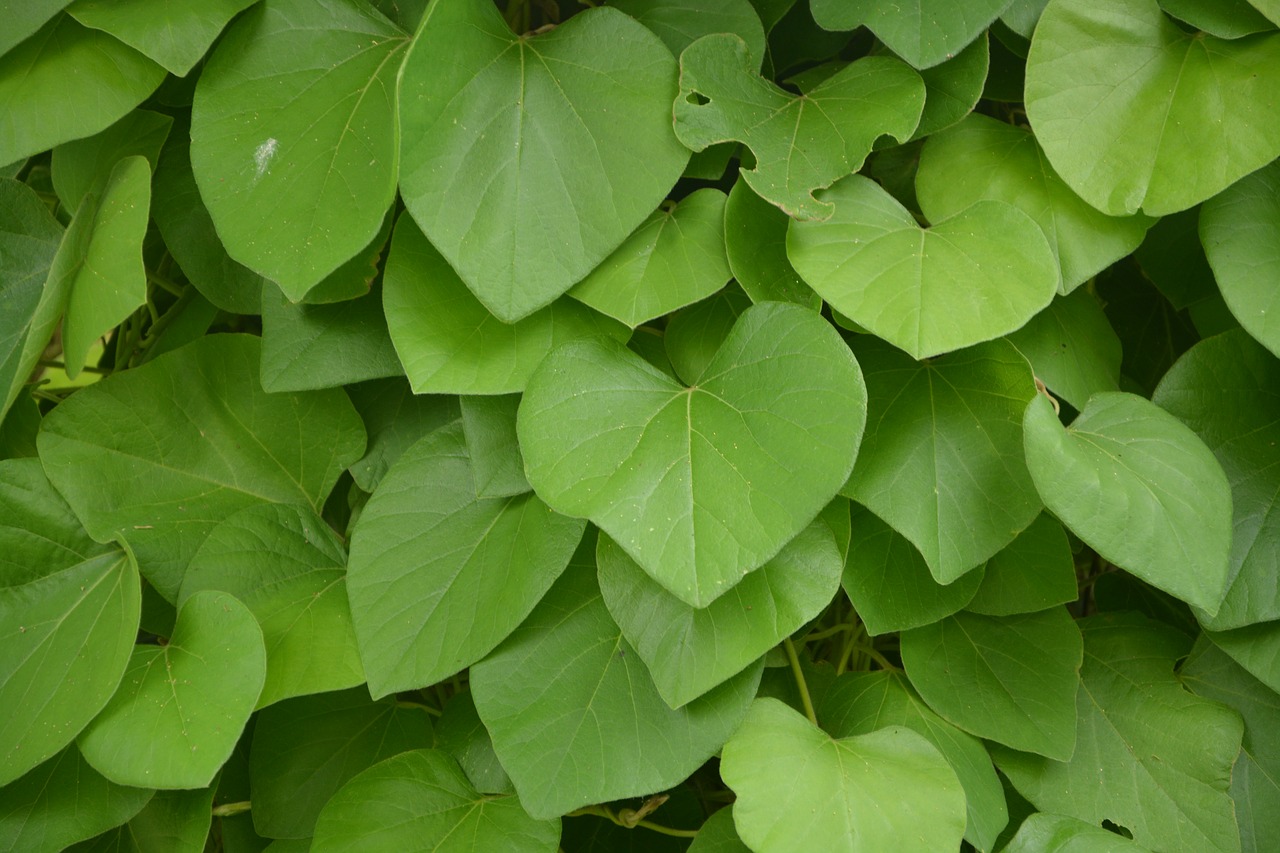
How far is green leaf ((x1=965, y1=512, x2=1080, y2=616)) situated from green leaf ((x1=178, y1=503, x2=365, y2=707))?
0.44 meters

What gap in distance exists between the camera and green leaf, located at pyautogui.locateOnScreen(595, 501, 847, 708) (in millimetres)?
601

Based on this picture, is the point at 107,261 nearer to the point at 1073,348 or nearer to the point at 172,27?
the point at 172,27

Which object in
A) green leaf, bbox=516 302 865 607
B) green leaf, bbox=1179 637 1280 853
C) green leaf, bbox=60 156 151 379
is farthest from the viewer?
green leaf, bbox=1179 637 1280 853

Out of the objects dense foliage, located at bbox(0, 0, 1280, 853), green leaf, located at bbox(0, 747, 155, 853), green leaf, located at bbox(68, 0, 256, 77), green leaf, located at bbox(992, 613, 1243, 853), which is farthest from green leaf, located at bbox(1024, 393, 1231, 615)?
green leaf, located at bbox(0, 747, 155, 853)

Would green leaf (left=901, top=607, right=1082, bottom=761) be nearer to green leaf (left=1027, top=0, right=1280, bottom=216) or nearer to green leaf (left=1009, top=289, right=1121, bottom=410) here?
green leaf (left=1009, top=289, right=1121, bottom=410)

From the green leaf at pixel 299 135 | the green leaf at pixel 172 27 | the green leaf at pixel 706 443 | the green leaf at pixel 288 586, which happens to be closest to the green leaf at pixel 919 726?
the green leaf at pixel 706 443

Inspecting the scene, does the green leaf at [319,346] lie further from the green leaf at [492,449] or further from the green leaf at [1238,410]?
the green leaf at [1238,410]

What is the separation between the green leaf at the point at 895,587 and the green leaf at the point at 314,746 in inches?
14.3

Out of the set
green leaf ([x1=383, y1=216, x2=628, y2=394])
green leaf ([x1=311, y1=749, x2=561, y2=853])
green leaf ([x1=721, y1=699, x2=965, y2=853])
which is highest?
green leaf ([x1=383, y1=216, x2=628, y2=394])

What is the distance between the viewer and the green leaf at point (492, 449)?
657 millimetres

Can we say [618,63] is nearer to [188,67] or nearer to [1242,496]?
[188,67]

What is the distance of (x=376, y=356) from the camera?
0.69m

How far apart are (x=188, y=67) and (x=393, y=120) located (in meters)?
0.14

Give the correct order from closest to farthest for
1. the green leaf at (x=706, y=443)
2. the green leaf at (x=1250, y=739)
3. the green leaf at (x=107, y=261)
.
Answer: the green leaf at (x=706, y=443) → the green leaf at (x=107, y=261) → the green leaf at (x=1250, y=739)
